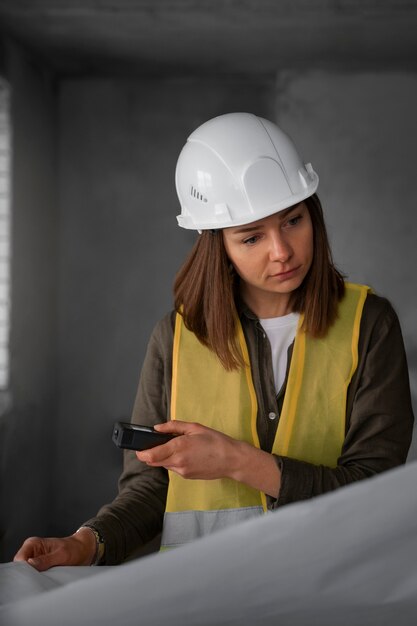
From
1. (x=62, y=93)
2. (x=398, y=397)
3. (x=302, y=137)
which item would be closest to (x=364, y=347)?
(x=398, y=397)

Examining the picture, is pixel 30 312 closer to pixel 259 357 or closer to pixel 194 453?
pixel 259 357

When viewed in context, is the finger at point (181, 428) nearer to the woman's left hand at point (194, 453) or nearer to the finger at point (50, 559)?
the woman's left hand at point (194, 453)

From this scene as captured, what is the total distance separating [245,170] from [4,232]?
1580 millimetres

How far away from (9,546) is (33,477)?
270 mm

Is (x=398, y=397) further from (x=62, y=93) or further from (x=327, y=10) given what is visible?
(x=62, y=93)

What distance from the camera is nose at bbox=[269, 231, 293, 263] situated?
1.21 metres

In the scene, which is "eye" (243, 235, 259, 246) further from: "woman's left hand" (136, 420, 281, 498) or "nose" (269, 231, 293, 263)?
"woman's left hand" (136, 420, 281, 498)

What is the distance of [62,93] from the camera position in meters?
3.21

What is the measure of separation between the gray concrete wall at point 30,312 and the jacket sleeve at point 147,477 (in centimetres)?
143

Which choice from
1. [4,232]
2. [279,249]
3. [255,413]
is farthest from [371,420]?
[4,232]

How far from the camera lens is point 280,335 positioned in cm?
137

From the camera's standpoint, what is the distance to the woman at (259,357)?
1227 millimetres

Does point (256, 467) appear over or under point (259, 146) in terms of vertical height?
under

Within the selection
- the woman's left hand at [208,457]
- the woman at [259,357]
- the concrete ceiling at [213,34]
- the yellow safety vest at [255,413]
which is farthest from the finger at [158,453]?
the concrete ceiling at [213,34]
